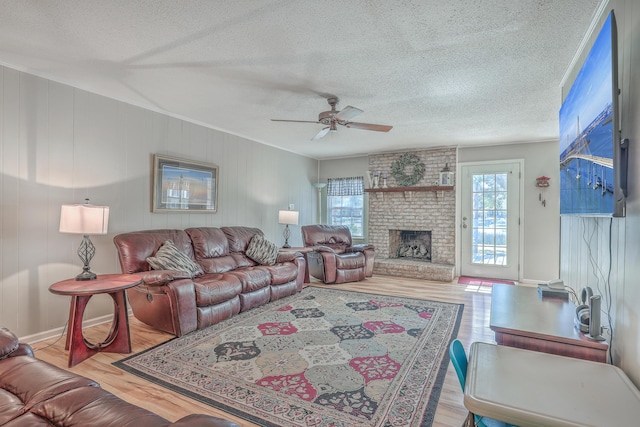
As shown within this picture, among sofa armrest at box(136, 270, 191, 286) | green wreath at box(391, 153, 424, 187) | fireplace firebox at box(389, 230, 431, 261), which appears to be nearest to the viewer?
→ sofa armrest at box(136, 270, 191, 286)

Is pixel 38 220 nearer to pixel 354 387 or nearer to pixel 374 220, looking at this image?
pixel 354 387

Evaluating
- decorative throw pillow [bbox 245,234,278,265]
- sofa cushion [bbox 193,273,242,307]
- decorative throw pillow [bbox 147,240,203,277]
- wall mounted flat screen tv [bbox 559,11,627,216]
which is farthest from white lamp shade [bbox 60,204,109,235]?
wall mounted flat screen tv [bbox 559,11,627,216]

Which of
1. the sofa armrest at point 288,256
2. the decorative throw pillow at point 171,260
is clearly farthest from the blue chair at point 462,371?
the sofa armrest at point 288,256

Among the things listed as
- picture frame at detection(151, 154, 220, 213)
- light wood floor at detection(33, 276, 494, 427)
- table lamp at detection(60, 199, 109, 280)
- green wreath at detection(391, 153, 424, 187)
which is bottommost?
light wood floor at detection(33, 276, 494, 427)

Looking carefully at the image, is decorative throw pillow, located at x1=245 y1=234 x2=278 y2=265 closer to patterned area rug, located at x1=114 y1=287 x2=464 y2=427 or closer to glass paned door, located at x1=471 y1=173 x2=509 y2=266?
patterned area rug, located at x1=114 y1=287 x2=464 y2=427

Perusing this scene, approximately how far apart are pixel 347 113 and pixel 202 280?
92.2 inches

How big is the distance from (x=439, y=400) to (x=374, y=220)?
4.88 m

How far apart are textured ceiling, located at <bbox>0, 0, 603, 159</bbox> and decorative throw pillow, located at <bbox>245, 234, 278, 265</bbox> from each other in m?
1.80

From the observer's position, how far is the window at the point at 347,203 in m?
7.07

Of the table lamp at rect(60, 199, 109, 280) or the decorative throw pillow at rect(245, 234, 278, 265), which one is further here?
the decorative throw pillow at rect(245, 234, 278, 265)

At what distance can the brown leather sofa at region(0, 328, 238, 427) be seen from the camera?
40.3 inches

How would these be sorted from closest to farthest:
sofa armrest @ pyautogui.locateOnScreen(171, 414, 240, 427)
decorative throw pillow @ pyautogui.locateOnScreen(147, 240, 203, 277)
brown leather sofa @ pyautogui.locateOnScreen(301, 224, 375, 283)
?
sofa armrest @ pyautogui.locateOnScreen(171, 414, 240, 427)
decorative throw pillow @ pyautogui.locateOnScreen(147, 240, 203, 277)
brown leather sofa @ pyautogui.locateOnScreen(301, 224, 375, 283)

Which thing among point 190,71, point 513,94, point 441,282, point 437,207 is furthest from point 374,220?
point 190,71

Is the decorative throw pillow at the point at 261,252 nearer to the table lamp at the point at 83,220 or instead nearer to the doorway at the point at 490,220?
the table lamp at the point at 83,220
